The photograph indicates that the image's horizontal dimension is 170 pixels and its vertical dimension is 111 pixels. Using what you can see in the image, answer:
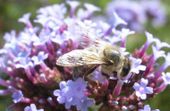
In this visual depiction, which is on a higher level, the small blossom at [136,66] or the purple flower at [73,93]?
the small blossom at [136,66]

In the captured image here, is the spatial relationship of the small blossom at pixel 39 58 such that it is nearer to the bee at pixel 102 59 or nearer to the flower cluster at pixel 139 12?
the bee at pixel 102 59

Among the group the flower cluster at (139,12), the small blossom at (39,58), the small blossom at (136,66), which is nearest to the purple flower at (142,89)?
the small blossom at (136,66)

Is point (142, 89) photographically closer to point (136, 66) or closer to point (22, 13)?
point (136, 66)

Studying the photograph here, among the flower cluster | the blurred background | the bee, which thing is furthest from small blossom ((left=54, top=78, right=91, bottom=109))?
the flower cluster

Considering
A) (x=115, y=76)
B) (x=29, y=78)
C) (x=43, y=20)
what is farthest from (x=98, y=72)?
(x=43, y=20)

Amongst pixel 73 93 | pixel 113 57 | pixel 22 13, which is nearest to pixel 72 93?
pixel 73 93
